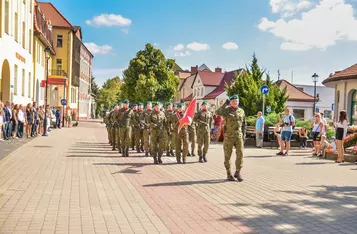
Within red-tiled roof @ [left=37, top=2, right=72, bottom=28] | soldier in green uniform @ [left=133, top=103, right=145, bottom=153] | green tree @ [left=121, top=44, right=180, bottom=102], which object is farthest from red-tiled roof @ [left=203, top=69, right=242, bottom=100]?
soldier in green uniform @ [left=133, top=103, right=145, bottom=153]

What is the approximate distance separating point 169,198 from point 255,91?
21.5 m

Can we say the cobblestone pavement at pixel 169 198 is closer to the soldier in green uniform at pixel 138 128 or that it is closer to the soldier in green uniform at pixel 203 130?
the soldier in green uniform at pixel 203 130

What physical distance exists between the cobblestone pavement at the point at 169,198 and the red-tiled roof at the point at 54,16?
47.6 meters

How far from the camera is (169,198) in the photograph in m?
7.69

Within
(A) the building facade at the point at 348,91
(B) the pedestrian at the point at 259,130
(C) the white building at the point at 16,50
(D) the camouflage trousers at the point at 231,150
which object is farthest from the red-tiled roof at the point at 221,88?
(D) the camouflage trousers at the point at 231,150

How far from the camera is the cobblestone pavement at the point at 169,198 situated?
5875mm

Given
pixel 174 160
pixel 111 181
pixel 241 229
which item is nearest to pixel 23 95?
pixel 174 160

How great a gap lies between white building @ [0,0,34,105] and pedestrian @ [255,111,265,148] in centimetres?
1491

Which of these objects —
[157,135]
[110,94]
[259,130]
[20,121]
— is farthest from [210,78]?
[157,135]

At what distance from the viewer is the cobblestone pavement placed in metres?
5.88

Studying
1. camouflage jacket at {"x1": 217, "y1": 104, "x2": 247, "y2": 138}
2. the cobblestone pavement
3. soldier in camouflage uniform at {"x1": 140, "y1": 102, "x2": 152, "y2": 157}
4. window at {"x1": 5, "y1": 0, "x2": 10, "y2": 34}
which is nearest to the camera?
the cobblestone pavement

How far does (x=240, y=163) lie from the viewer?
32.4 feet

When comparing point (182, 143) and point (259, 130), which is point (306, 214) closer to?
point (182, 143)

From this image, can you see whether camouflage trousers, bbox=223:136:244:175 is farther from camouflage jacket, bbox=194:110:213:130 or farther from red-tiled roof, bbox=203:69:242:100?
red-tiled roof, bbox=203:69:242:100
